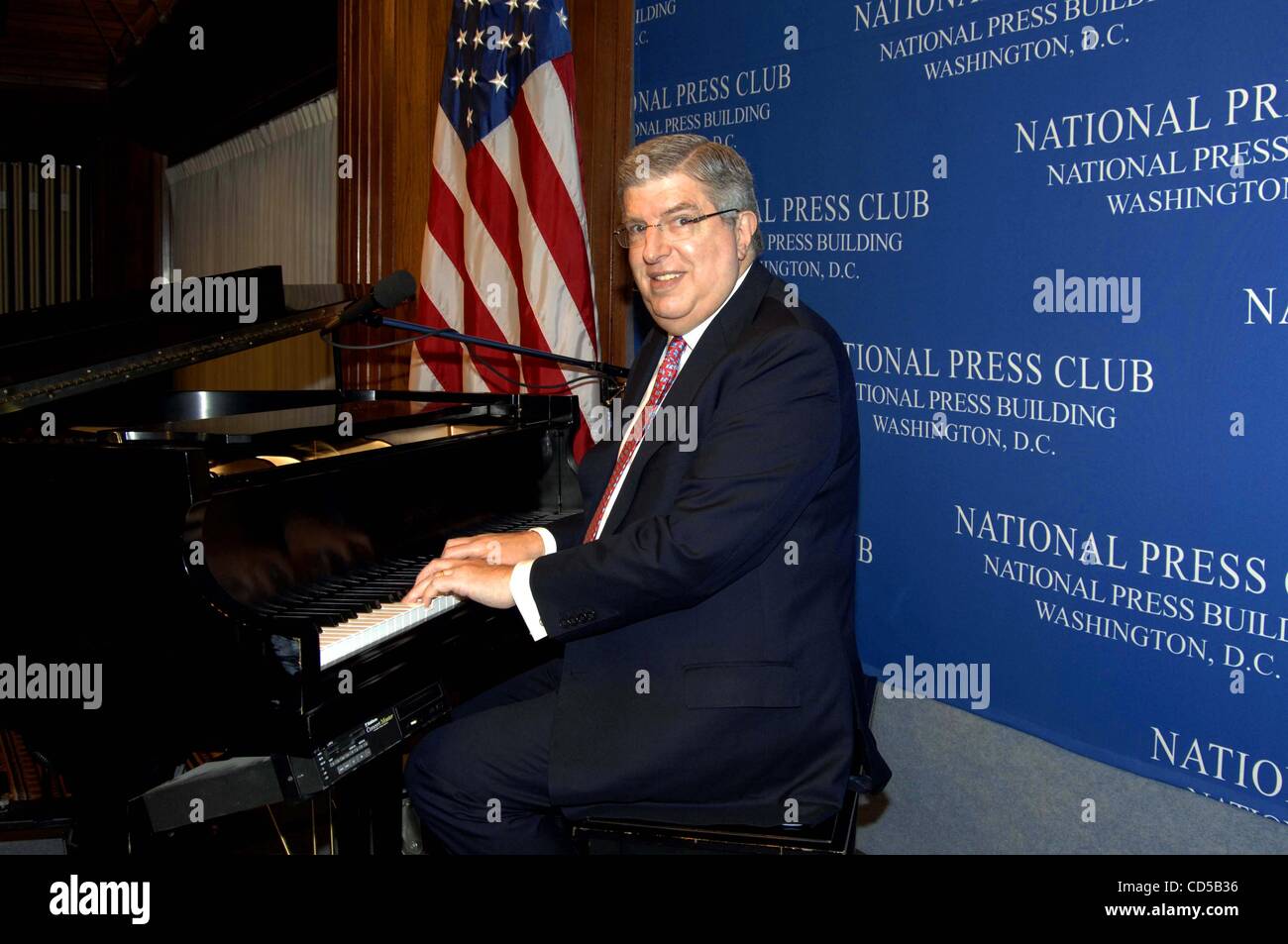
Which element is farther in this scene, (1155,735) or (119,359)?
(1155,735)

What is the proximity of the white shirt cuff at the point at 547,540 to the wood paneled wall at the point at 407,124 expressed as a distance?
1926mm

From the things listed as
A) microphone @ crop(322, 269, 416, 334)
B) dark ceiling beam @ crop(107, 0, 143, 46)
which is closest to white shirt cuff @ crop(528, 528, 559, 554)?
microphone @ crop(322, 269, 416, 334)

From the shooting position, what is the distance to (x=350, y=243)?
394cm

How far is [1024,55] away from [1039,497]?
103 cm

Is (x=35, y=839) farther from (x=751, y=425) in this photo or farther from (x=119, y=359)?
(x=751, y=425)

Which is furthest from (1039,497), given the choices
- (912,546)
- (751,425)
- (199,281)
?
(199,281)

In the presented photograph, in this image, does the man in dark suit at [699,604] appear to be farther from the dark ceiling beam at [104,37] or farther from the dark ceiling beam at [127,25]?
the dark ceiling beam at [127,25]

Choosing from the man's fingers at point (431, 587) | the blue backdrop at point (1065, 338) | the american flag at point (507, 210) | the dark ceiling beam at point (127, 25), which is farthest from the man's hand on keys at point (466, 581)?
the dark ceiling beam at point (127, 25)

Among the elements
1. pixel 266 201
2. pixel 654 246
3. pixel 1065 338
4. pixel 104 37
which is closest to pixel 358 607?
pixel 654 246

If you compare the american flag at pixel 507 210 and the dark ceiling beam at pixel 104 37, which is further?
the dark ceiling beam at pixel 104 37

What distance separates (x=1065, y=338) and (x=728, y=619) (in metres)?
1.28

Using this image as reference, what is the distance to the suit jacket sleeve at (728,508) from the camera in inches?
66.2

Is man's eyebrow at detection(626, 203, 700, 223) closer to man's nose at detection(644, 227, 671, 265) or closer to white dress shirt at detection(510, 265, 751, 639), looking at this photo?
man's nose at detection(644, 227, 671, 265)

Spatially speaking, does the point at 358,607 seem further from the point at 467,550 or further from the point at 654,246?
the point at 654,246
